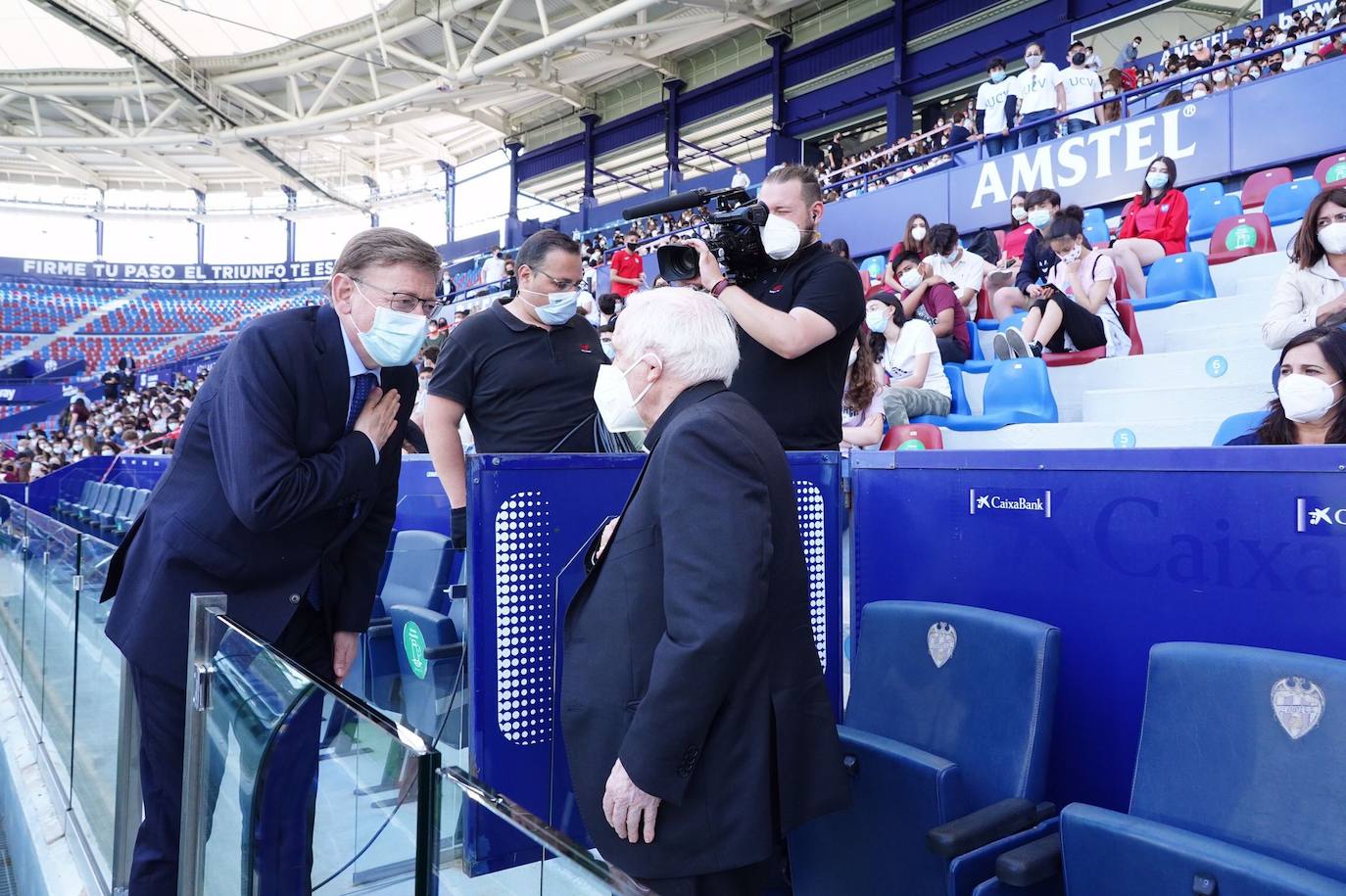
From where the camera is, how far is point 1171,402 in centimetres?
434

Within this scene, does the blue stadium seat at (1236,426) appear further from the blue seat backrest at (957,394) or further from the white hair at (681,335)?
the white hair at (681,335)

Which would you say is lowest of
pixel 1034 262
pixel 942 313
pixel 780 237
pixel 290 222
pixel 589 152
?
pixel 780 237

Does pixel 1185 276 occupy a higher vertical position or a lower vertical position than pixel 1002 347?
higher

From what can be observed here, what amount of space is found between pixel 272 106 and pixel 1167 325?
69.3 ft

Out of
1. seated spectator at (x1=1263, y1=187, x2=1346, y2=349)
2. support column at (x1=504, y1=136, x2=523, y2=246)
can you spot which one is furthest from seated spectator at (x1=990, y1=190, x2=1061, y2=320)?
support column at (x1=504, y1=136, x2=523, y2=246)

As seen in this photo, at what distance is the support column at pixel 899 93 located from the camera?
15656mm

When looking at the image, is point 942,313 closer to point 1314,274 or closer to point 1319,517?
point 1314,274

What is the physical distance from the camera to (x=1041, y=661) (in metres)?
1.72

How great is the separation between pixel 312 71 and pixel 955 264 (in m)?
18.6

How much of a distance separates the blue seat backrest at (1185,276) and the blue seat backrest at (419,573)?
4798mm

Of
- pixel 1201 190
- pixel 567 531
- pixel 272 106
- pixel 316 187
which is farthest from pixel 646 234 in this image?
pixel 316 187

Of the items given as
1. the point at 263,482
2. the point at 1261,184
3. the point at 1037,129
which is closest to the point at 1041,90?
the point at 1037,129

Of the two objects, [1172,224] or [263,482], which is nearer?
[263,482]

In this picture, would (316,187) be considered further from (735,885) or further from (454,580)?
(735,885)
